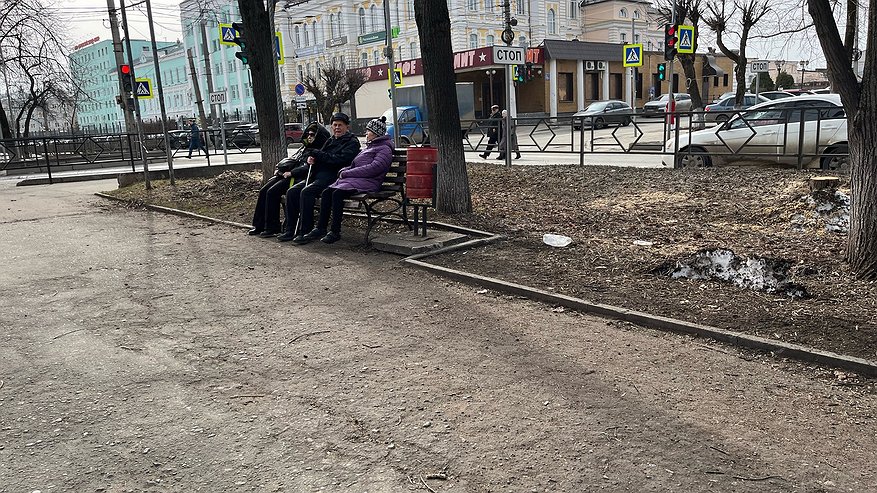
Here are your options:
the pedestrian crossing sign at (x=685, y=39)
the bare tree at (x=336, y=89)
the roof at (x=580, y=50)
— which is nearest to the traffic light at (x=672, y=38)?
the pedestrian crossing sign at (x=685, y=39)

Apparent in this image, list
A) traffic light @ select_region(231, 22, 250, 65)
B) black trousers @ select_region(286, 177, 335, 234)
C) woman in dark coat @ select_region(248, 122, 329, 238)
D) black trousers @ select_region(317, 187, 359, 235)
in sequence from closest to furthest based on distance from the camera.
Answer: black trousers @ select_region(317, 187, 359, 235) → black trousers @ select_region(286, 177, 335, 234) → woman in dark coat @ select_region(248, 122, 329, 238) → traffic light @ select_region(231, 22, 250, 65)

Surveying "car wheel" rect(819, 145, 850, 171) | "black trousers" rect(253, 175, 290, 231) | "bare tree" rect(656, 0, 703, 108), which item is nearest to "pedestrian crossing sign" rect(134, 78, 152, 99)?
"black trousers" rect(253, 175, 290, 231)

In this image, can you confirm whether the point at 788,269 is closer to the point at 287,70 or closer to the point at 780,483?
the point at 780,483

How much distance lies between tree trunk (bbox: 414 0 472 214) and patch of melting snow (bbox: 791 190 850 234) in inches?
151

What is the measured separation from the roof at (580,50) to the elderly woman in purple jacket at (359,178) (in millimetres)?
41621

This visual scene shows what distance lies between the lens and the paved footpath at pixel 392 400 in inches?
116

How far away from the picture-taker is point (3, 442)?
3336mm

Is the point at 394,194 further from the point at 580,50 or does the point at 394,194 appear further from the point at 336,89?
the point at 580,50

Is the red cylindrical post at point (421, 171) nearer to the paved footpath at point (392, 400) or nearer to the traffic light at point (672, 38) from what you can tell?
the paved footpath at point (392, 400)

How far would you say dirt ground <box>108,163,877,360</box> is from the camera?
15.3ft

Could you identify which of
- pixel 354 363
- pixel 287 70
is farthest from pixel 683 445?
pixel 287 70

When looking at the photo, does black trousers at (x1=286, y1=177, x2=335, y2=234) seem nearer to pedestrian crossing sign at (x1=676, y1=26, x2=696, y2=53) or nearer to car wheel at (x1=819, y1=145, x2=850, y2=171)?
car wheel at (x1=819, y1=145, x2=850, y2=171)

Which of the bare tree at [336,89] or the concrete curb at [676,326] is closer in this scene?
the concrete curb at [676,326]

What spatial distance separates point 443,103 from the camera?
8.38 m
